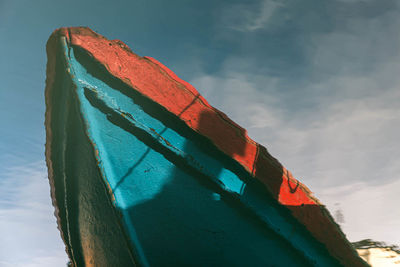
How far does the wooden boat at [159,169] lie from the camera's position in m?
2.04

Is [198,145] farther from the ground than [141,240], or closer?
farther from the ground

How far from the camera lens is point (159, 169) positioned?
6.82 ft

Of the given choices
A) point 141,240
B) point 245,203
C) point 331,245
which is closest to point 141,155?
point 141,240

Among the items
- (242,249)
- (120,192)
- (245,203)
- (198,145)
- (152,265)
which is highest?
(198,145)

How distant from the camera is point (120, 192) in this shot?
2037mm

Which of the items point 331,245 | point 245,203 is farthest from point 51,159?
point 331,245

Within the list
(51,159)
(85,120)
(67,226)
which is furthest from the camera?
(67,226)

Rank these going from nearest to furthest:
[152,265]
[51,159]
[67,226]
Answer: [152,265] → [51,159] → [67,226]

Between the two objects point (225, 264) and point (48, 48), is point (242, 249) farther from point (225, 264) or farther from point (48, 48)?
point (48, 48)

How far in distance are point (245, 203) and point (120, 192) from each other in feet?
3.34

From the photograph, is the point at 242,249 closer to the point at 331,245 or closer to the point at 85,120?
the point at 331,245

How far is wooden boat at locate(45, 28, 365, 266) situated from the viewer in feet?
6.70

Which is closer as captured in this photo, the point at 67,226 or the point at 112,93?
the point at 112,93

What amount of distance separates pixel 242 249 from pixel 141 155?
3.89 ft
